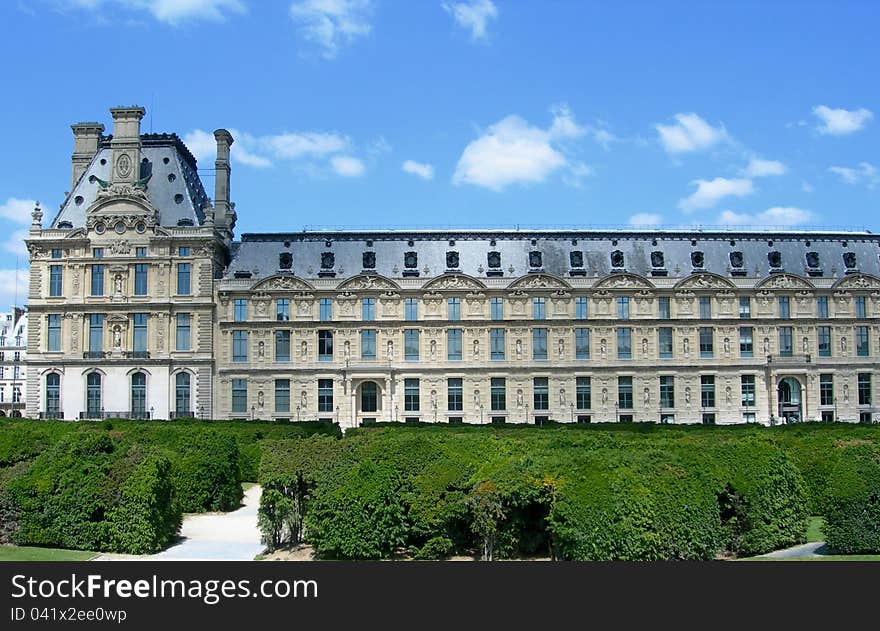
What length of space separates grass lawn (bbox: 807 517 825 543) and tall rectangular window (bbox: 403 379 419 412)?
4670 centimetres

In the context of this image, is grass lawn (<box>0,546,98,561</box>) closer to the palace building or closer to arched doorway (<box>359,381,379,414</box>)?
the palace building

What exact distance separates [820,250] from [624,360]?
19356 mm

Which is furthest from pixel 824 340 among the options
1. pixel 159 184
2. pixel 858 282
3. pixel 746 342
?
pixel 159 184

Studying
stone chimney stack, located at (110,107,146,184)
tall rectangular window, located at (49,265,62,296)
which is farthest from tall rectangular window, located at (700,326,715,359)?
tall rectangular window, located at (49,265,62,296)

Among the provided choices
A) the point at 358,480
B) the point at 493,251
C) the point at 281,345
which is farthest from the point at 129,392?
the point at 358,480

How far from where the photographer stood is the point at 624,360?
74875 mm

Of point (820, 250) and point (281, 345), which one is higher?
point (820, 250)

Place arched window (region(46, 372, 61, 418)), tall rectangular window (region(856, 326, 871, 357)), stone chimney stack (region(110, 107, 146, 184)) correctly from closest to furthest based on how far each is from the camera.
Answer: arched window (region(46, 372, 61, 418)) < stone chimney stack (region(110, 107, 146, 184)) < tall rectangular window (region(856, 326, 871, 357))

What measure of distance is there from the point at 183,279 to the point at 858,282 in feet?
178

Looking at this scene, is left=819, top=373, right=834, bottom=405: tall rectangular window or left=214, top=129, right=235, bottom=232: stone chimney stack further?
left=214, top=129, right=235, bottom=232: stone chimney stack

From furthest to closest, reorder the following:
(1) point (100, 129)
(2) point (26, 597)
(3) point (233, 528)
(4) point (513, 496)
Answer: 1. (1) point (100, 129)
2. (3) point (233, 528)
3. (4) point (513, 496)
4. (2) point (26, 597)

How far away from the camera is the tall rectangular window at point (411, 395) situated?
7412 cm

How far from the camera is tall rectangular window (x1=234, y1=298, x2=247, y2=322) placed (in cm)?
7475

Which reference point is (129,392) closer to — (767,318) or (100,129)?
(100,129)
